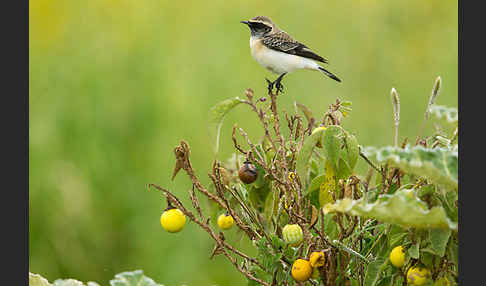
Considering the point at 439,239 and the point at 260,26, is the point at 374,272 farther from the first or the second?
the point at 260,26

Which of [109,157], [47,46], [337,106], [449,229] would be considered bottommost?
[449,229]

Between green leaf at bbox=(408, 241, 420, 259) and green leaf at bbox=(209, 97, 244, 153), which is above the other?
green leaf at bbox=(209, 97, 244, 153)

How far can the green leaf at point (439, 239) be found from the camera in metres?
0.51

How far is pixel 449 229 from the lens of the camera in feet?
1.67

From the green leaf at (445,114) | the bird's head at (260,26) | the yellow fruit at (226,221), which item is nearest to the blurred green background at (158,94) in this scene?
the bird's head at (260,26)

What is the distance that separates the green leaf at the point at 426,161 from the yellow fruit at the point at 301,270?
14 cm

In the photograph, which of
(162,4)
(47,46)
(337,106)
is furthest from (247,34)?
(337,106)

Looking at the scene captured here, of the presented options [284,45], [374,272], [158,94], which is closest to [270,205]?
[374,272]

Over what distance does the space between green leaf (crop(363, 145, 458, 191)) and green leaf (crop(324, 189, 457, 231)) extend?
0.08 ft

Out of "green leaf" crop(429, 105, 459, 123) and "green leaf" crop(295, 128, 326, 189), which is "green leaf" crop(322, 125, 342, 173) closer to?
"green leaf" crop(295, 128, 326, 189)

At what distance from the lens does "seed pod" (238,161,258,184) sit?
649 millimetres

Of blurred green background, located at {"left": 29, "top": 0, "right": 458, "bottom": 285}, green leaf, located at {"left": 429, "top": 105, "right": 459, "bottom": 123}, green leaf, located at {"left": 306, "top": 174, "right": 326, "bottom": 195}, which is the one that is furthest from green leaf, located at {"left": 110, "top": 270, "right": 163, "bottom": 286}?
blurred green background, located at {"left": 29, "top": 0, "right": 458, "bottom": 285}

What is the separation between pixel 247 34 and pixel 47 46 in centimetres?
80

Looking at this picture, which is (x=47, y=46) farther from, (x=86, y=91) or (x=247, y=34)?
(x=247, y=34)
